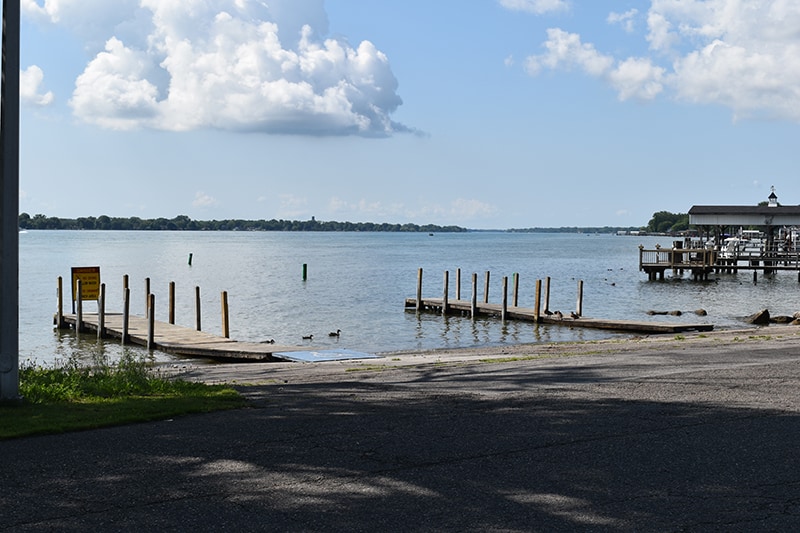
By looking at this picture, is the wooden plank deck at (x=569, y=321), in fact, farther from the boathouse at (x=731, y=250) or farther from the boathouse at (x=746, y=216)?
the boathouse at (x=746, y=216)

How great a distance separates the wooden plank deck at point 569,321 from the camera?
32.5 meters

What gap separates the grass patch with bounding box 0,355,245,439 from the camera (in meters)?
8.87

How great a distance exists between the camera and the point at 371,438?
8.44 metres

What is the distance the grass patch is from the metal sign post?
510 mm

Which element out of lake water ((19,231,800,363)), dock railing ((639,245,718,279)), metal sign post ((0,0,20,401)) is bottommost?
lake water ((19,231,800,363))

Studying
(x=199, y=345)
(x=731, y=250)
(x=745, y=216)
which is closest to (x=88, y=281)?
(x=199, y=345)

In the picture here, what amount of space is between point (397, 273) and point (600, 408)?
73.6 m

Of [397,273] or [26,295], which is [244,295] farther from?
[397,273]

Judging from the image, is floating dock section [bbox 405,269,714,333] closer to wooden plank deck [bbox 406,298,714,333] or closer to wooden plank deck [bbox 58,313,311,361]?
wooden plank deck [bbox 406,298,714,333]

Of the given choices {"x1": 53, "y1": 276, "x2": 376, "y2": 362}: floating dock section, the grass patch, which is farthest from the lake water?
the grass patch

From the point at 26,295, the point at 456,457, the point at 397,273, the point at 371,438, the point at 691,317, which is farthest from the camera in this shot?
the point at 397,273

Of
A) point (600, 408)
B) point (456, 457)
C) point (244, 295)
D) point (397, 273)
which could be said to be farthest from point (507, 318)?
point (397, 273)

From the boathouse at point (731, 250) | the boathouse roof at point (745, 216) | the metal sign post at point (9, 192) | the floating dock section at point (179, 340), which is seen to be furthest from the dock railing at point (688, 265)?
the metal sign post at point (9, 192)

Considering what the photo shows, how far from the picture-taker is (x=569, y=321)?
120ft
